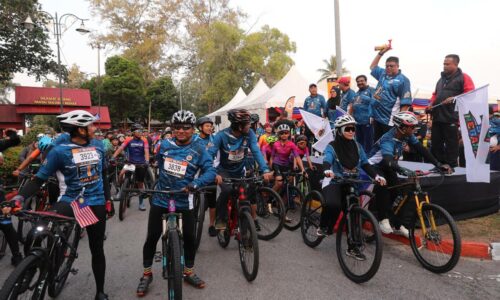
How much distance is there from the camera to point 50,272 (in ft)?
11.2

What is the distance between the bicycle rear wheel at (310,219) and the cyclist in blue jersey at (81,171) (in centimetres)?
305

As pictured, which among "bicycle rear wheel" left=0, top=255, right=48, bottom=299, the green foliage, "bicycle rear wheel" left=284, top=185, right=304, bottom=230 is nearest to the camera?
"bicycle rear wheel" left=0, top=255, right=48, bottom=299

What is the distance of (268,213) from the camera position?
19.9ft

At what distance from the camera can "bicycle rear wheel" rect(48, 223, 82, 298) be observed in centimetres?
354

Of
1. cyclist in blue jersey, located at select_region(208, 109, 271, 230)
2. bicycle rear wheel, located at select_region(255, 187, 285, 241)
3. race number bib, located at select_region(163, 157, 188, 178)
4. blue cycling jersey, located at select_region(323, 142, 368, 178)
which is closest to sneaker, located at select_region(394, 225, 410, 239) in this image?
blue cycling jersey, located at select_region(323, 142, 368, 178)

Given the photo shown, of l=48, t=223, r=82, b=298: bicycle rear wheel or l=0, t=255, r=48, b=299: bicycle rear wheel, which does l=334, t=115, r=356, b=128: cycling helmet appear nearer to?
l=48, t=223, r=82, b=298: bicycle rear wheel

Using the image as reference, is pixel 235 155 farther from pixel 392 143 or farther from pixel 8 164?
pixel 8 164

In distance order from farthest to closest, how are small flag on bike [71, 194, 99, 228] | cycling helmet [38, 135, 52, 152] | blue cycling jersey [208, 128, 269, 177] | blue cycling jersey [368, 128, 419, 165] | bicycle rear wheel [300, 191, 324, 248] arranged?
cycling helmet [38, 135, 52, 152], bicycle rear wheel [300, 191, 324, 248], blue cycling jersey [208, 128, 269, 177], blue cycling jersey [368, 128, 419, 165], small flag on bike [71, 194, 99, 228]

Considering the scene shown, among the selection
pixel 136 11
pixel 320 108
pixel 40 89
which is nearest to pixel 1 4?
pixel 40 89

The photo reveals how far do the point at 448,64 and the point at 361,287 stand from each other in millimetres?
4858

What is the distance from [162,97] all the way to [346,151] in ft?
148

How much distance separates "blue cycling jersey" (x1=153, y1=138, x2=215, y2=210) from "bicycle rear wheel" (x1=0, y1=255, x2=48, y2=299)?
123 centimetres

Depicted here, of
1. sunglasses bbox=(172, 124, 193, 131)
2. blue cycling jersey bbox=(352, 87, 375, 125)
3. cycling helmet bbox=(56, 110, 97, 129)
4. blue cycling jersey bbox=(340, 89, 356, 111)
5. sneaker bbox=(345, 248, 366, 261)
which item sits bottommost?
sneaker bbox=(345, 248, 366, 261)

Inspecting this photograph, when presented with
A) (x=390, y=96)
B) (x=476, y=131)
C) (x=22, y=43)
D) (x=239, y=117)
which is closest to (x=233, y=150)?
(x=239, y=117)
